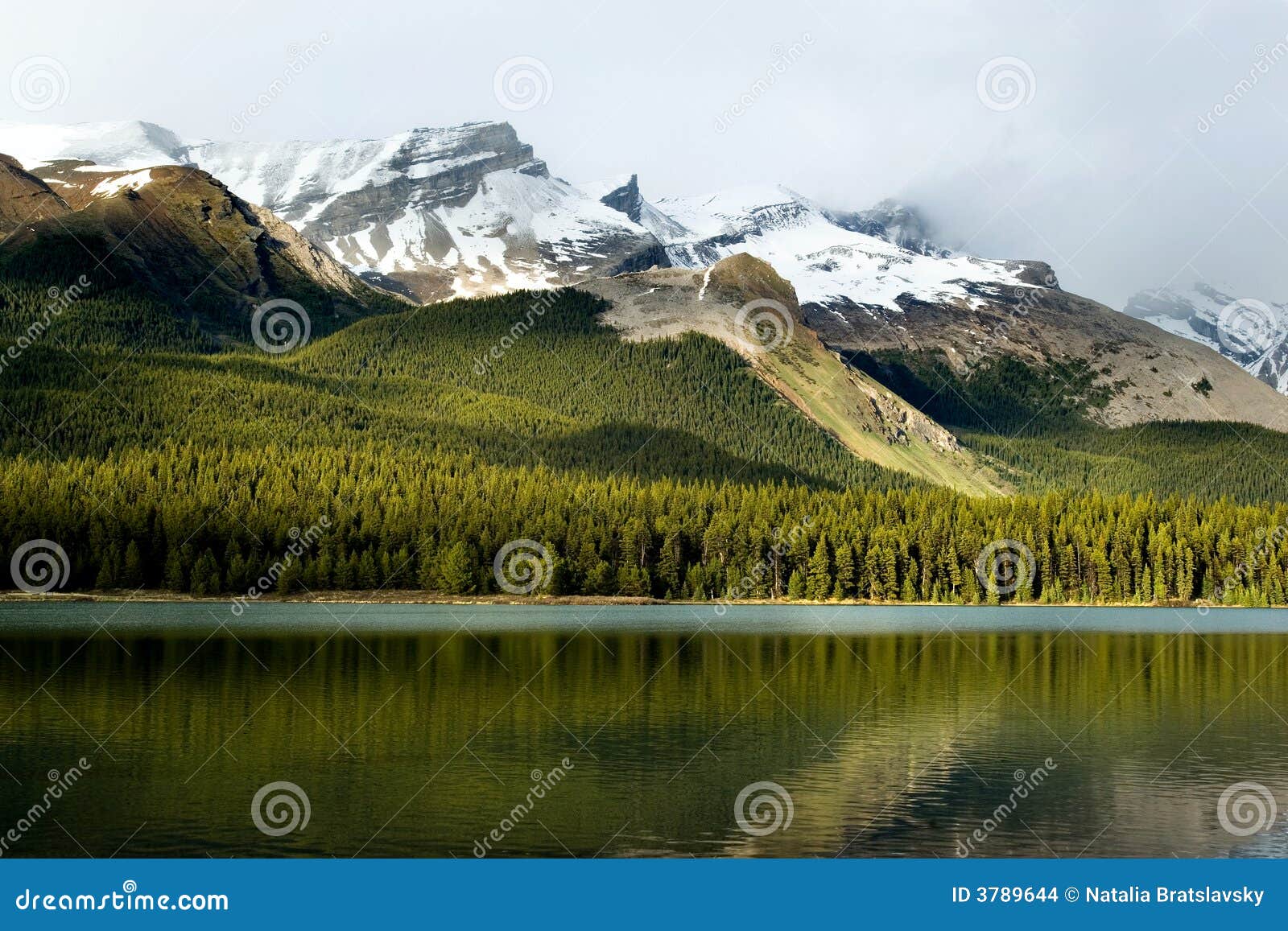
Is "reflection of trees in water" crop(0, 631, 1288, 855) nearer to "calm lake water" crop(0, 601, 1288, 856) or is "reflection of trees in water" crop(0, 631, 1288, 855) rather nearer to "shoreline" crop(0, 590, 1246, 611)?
"calm lake water" crop(0, 601, 1288, 856)

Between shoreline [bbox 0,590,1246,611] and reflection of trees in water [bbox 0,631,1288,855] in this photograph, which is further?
shoreline [bbox 0,590,1246,611]

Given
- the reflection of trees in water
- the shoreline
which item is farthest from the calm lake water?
the shoreline

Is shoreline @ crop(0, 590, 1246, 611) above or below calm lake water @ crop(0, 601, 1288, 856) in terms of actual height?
above

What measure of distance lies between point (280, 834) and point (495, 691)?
32179mm

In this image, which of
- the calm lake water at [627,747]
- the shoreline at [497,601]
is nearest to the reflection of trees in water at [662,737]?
the calm lake water at [627,747]

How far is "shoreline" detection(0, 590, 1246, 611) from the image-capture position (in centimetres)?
15788

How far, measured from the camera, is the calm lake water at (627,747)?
139ft

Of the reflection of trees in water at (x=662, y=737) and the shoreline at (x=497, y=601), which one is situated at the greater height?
the shoreline at (x=497, y=601)

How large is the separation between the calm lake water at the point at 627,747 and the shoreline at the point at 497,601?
5296 centimetres

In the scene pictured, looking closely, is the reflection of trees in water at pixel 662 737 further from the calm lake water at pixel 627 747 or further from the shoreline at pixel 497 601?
the shoreline at pixel 497 601

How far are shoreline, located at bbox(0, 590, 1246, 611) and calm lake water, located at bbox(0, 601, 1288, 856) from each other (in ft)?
174

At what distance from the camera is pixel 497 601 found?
171875mm

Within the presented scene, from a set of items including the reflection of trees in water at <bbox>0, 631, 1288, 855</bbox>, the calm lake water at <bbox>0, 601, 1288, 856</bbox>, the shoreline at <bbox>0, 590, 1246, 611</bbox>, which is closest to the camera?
the calm lake water at <bbox>0, 601, 1288, 856</bbox>

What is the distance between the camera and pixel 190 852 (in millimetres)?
38625
